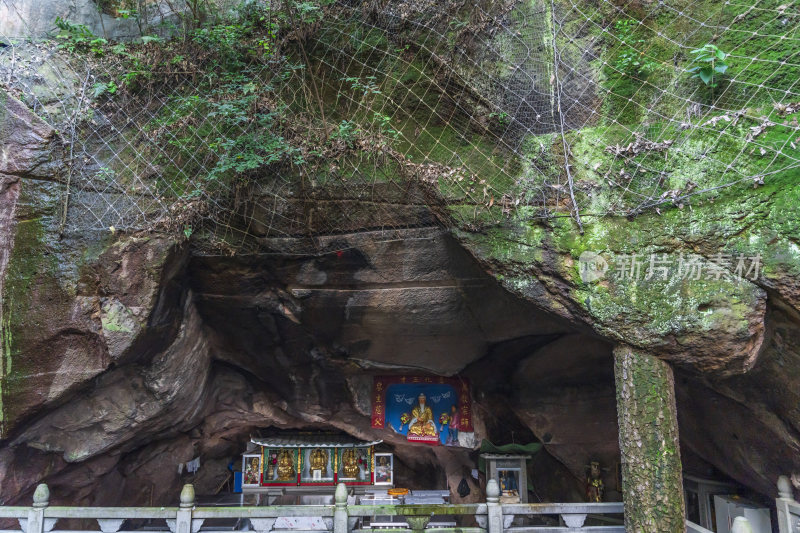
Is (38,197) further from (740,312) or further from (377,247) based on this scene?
(740,312)

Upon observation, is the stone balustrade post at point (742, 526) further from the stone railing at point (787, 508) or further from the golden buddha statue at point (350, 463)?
the golden buddha statue at point (350, 463)

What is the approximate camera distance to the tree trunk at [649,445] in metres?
4.54

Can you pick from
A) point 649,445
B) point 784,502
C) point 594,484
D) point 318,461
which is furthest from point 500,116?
point 318,461

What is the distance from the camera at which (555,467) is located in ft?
31.5

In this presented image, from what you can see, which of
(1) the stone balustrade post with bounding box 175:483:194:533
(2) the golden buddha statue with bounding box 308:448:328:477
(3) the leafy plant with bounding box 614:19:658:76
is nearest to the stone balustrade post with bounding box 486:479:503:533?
(1) the stone balustrade post with bounding box 175:483:194:533

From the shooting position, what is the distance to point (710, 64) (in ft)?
16.5

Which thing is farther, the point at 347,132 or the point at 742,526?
the point at 347,132

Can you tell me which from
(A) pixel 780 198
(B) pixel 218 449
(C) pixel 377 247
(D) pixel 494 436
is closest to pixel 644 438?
(A) pixel 780 198

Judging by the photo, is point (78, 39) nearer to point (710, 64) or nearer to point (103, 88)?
point (103, 88)

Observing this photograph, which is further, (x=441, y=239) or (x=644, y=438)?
(x=441, y=239)

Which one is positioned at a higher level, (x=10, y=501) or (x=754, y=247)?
(x=754, y=247)

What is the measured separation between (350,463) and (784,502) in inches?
290

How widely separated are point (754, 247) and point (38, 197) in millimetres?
8105

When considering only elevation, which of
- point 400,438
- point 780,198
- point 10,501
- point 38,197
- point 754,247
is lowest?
point 10,501
